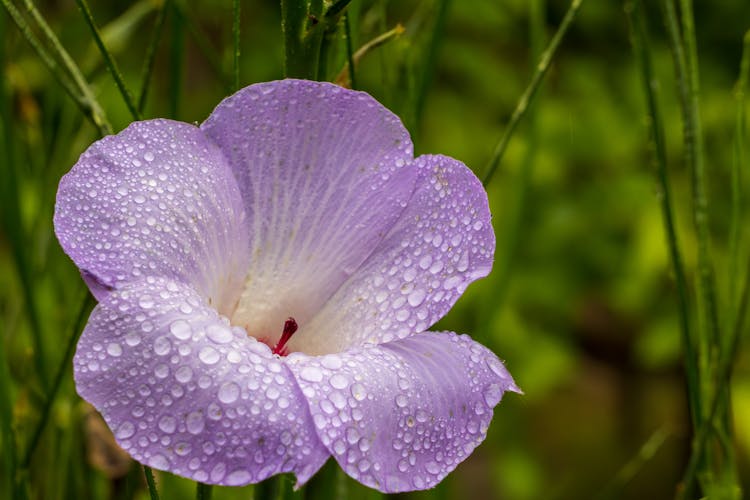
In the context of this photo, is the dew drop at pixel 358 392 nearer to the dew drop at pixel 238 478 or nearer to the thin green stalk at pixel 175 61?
the dew drop at pixel 238 478

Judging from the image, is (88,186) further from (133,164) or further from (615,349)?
(615,349)

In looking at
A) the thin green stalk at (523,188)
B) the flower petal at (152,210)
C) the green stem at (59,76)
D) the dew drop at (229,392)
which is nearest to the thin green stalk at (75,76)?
the green stem at (59,76)

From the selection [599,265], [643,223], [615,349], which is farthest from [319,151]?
[615,349]

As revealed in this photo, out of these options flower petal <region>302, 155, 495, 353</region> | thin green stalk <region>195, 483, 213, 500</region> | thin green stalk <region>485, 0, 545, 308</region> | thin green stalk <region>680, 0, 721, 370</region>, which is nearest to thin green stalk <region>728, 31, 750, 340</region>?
thin green stalk <region>680, 0, 721, 370</region>

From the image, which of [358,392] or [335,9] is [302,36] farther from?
[358,392]

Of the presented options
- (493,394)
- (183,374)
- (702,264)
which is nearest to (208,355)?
(183,374)

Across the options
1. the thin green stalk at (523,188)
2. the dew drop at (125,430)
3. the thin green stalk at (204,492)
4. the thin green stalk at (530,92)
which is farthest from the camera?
the thin green stalk at (523,188)

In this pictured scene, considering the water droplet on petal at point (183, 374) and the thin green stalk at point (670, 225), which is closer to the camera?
the water droplet on petal at point (183, 374)
